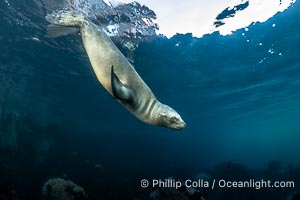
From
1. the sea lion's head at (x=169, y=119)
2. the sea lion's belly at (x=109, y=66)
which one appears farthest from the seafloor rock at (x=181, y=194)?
the sea lion's belly at (x=109, y=66)

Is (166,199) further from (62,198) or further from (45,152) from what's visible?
(45,152)

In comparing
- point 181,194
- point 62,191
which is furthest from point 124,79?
point 62,191

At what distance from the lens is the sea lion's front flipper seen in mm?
1685

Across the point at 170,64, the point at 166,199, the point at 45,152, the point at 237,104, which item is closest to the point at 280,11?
the point at 170,64

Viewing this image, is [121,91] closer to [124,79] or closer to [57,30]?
[124,79]

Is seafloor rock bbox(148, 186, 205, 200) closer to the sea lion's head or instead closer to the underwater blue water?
the underwater blue water

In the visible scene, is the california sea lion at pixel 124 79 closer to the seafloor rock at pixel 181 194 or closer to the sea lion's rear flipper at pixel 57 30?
the sea lion's rear flipper at pixel 57 30

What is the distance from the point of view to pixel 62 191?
470 inches

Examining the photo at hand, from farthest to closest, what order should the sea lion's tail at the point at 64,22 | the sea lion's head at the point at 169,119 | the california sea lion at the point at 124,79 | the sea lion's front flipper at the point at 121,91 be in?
the sea lion's tail at the point at 64,22 < the sea lion's head at the point at 169,119 < the california sea lion at the point at 124,79 < the sea lion's front flipper at the point at 121,91

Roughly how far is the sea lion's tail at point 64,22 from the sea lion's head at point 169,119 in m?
0.96

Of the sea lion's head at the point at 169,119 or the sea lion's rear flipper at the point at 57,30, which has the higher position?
the sea lion's rear flipper at the point at 57,30

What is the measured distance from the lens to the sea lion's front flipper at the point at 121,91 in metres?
1.68

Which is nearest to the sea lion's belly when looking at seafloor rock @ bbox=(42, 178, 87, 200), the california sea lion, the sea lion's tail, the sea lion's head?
the california sea lion

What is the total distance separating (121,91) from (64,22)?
3.01 feet
